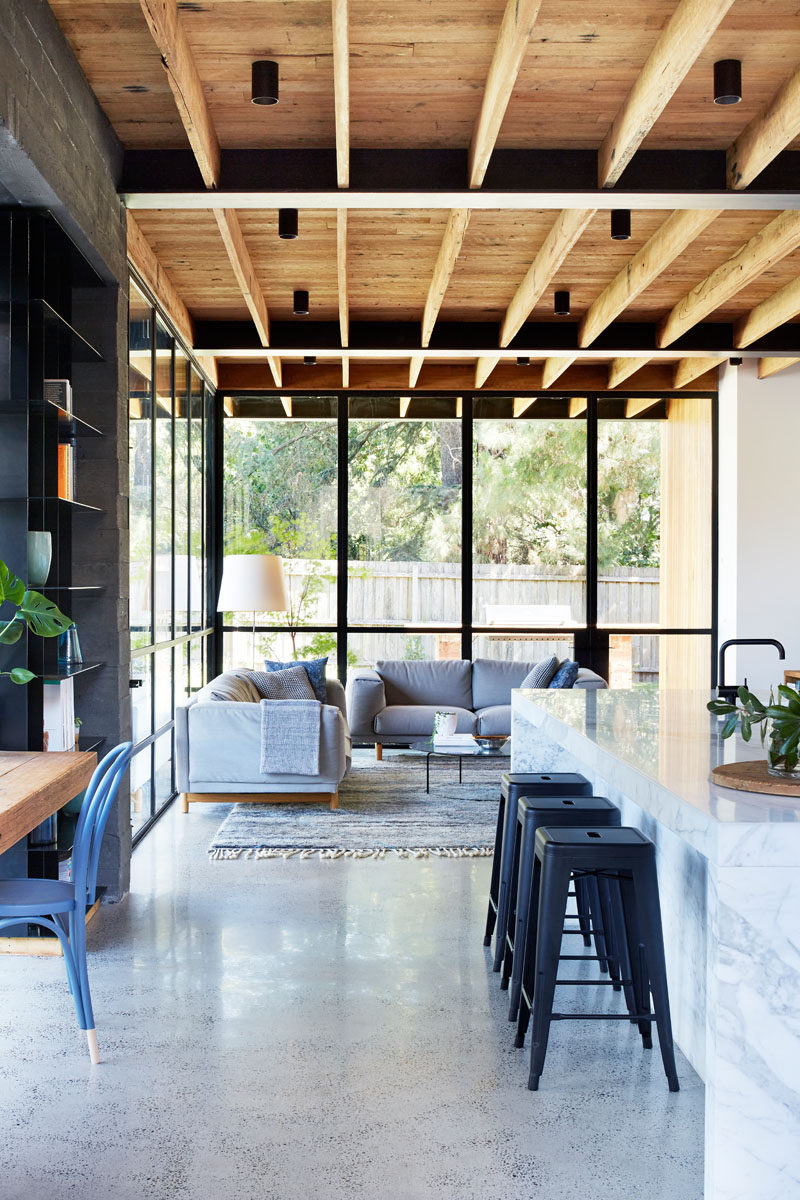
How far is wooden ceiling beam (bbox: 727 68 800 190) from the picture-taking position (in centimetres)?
361

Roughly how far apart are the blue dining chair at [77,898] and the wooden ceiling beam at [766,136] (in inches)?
122

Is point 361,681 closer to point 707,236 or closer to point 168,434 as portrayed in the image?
point 168,434

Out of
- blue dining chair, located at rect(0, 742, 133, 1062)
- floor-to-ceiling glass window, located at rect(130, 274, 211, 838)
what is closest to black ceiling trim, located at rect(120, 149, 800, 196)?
floor-to-ceiling glass window, located at rect(130, 274, 211, 838)

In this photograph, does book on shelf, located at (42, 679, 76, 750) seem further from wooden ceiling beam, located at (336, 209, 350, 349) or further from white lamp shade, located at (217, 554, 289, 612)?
white lamp shade, located at (217, 554, 289, 612)

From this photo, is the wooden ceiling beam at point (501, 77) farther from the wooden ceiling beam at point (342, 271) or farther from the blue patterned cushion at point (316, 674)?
the blue patterned cushion at point (316, 674)

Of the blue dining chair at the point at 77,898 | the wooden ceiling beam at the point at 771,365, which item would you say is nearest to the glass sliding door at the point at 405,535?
the wooden ceiling beam at the point at 771,365

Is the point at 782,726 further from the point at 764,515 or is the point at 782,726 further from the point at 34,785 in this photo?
the point at 764,515

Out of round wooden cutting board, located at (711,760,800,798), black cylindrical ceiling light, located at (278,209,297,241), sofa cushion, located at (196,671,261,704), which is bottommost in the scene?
sofa cushion, located at (196,671,261,704)

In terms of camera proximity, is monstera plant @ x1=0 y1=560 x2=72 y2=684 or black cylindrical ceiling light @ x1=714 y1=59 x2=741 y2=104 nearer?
monstera plant @ x1=0 y1=560 x2=72 y2=684

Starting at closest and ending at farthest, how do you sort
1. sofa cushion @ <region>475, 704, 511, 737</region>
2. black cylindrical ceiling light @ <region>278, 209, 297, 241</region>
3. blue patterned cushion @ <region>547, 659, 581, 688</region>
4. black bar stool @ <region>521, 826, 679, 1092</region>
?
black bar stool @ <region>521, 826, 679, 1092</region>
black cylindrical ceiling light @ <region>278, 209, 297, 241</region>
blue patterned cushion @ <region>547, 659, 581, 688</region>
sofa cushion @ <region>475, 704, 511, 737</region>

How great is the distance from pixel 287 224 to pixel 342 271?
0.79 metres

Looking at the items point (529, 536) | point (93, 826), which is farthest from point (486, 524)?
point (93, 826)

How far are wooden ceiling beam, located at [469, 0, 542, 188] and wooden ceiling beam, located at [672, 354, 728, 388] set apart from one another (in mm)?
3979

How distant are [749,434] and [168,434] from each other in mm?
4379
